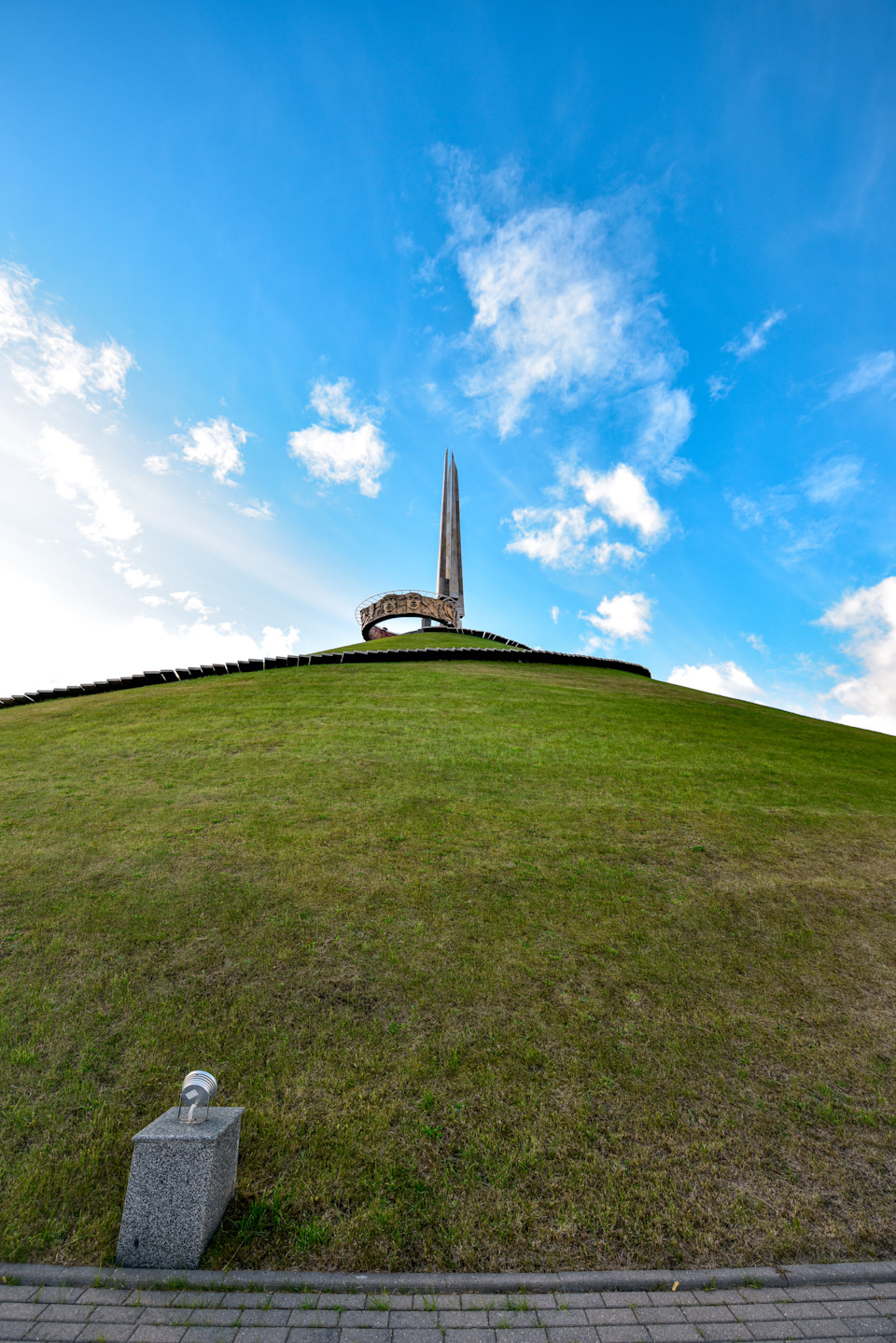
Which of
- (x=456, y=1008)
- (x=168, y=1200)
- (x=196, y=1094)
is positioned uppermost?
(x=196, y=1094)

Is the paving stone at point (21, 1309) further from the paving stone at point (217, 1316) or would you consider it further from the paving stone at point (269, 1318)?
the paving stone at point (269, 1318)

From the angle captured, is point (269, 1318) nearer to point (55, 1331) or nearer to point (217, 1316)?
point (217, 1316)

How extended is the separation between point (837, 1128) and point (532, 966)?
301 cm

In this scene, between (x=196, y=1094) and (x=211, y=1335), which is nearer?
(x=211, y=1335)

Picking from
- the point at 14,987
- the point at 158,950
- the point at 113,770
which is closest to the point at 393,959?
the point at 158,950

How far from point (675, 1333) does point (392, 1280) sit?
1.77 m

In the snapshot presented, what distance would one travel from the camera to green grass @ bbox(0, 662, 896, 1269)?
4113 millimetres

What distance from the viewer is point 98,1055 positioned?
→ 17.2 feet

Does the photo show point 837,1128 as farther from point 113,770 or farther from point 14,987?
point 113,770

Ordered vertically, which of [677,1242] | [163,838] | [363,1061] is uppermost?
[163,838]

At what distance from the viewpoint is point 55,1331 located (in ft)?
11.0

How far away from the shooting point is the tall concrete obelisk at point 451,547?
190 feet

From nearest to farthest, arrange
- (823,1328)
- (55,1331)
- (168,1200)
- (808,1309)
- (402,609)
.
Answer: (55,1331) → (823,1328) → (808,1309) → (168,1200) → (402,609)

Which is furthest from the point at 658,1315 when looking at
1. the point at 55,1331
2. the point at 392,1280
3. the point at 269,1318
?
the point at 55,1331
